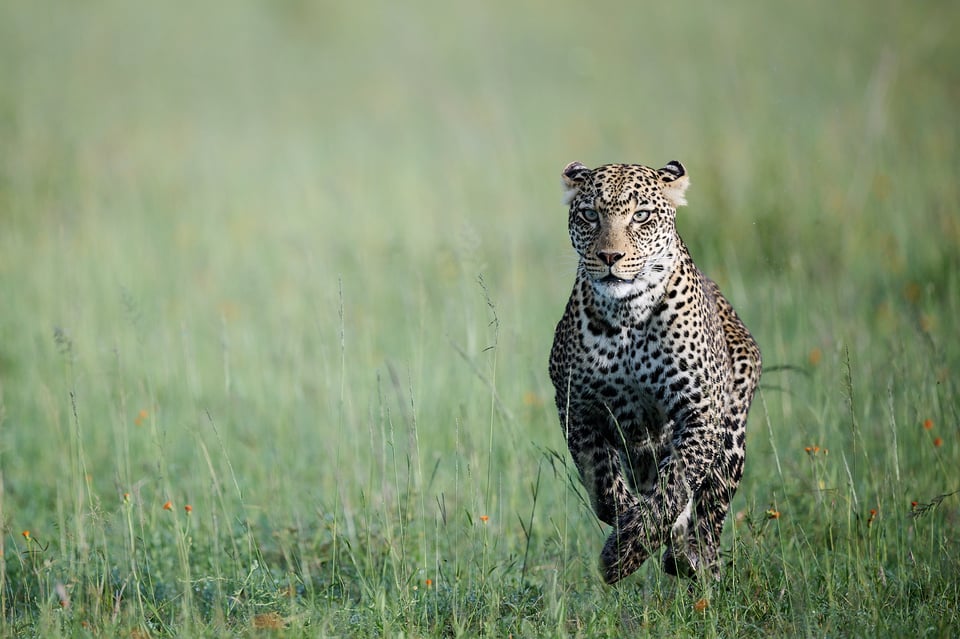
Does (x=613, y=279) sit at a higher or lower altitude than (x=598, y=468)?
higher

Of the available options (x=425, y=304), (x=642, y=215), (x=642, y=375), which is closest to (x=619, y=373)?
(x=642, y=375)

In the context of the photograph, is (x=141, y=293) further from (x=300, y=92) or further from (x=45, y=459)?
(x=300, y=92)

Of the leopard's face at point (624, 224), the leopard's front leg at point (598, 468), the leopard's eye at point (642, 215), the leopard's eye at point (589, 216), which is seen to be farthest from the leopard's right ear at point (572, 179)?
the leopard's front leg at point (598, 468)

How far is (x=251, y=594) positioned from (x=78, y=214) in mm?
8187

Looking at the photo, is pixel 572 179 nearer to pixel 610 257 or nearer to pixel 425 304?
pixel 610 257

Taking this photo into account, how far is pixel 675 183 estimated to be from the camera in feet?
15.3

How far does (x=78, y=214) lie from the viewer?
12.0m

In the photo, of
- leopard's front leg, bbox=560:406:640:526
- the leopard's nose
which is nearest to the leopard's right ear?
the leopard's nose

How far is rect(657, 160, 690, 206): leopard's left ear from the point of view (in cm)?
464

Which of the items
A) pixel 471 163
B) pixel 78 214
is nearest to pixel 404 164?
pixel 471 163

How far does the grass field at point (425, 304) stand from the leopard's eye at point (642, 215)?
0.64 metres

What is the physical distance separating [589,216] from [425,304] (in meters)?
3.94

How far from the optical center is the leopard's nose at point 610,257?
4.34 metres

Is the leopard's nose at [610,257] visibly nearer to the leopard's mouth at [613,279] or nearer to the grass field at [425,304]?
the leopard's mouth at [613,279]
